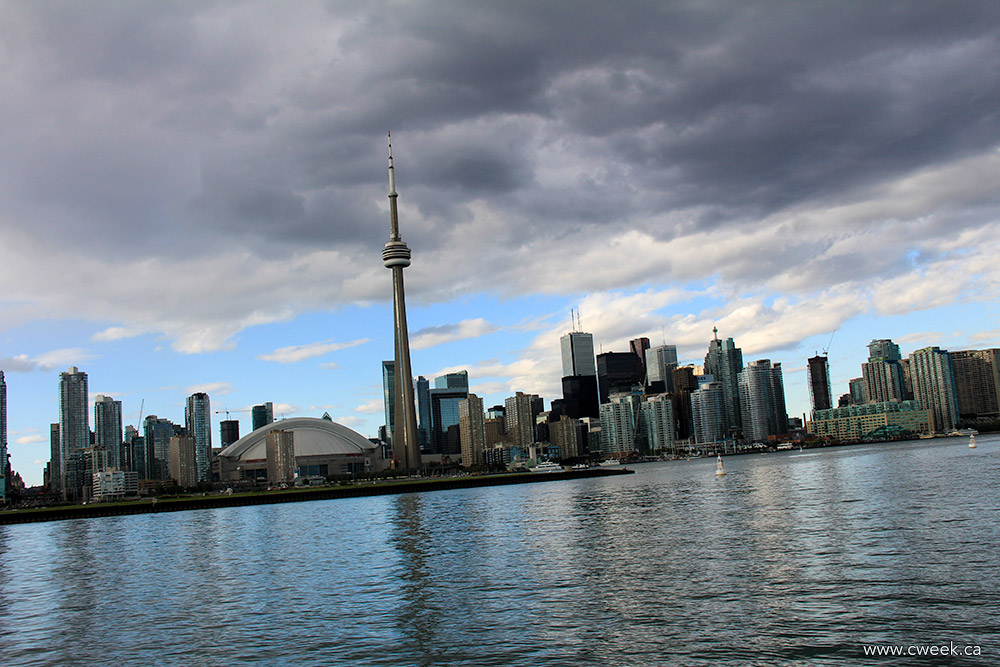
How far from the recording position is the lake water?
96.9 ft

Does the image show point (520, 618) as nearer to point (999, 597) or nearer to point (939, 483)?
point (999, 597)

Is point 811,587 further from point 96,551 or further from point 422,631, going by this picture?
point 96,551

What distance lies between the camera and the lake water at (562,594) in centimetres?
2955

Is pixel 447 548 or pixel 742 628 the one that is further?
pixel 447 548

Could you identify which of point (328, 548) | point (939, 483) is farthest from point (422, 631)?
point (939, 483)

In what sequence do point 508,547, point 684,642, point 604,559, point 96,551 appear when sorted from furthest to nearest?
point 96,551
point 508,547
point 604,559
point 684,642

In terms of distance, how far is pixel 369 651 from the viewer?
31.7 metres

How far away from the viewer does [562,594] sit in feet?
132

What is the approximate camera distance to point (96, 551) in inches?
3467

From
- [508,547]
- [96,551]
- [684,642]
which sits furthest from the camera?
[96,551]

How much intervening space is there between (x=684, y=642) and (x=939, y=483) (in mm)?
77701

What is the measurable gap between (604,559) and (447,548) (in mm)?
17699

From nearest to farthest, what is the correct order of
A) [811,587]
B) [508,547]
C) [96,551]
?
[811,587] → [508,547] → [96,551]

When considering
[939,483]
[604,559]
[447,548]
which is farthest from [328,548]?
[939,483]
